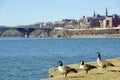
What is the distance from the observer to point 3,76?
1347 inches

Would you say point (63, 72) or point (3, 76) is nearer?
point (63, 72)

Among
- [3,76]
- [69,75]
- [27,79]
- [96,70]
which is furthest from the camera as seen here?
[3,76]

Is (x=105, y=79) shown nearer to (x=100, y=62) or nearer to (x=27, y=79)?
(x=100, y=62)

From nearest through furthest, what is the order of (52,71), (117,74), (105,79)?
1. (105,79)
2. (117,74)
3. (52,71)

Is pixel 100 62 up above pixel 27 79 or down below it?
above

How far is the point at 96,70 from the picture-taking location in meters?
23.2

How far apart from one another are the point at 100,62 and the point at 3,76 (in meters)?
13.7

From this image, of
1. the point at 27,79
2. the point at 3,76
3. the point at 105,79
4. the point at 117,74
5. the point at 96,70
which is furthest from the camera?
the point at 3,76

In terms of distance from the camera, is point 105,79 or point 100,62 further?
point 100,62

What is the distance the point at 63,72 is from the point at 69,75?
5.17 feet

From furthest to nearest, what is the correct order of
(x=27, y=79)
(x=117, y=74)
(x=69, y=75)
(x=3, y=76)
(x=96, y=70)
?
(x=3, y=76)
(x=27, y=79)
(x=96, y=70)
(x=69, y=75)
(x=117, y=74)

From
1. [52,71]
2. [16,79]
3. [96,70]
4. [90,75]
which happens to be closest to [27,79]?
[16,79]

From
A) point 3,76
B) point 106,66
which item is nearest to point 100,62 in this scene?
point 106,66

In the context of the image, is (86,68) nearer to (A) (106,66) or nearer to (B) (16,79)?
(A) (106,66)
